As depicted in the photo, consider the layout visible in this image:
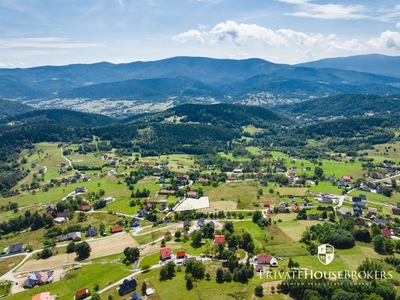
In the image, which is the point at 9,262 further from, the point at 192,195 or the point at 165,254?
the point at 192,195

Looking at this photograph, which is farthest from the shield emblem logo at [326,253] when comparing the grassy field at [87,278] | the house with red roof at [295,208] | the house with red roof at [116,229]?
the house with red roof at [116,229]

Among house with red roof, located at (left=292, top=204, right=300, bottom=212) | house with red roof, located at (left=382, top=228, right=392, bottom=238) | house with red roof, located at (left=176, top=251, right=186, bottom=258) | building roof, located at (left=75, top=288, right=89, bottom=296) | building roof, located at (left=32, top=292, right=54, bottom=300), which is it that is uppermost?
building roof, located at (left=32, top=292, right=54, bottom=300)

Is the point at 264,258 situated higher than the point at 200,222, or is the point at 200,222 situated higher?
the point at 264,258

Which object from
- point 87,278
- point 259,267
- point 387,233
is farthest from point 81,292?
point 387,233

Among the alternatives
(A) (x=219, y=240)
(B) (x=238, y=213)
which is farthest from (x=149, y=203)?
(A) (x=219, y=240)

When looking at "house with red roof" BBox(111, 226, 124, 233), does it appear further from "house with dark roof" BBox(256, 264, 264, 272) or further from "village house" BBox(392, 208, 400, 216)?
"village house" BBox(392, 208, 400, 216)

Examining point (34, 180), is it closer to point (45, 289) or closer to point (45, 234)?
point (45, 234)

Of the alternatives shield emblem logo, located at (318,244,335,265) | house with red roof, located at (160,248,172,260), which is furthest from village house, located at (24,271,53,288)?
shield emblem logo, located at (318,244,335,265)

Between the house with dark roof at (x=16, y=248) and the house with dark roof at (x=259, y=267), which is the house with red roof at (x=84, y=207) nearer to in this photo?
the house with dark roof at (x=16, y=248)
